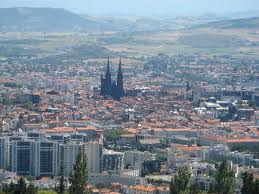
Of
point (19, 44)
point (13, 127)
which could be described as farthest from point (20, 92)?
point (19, 44)

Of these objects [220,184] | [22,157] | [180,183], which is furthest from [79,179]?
[22,157]

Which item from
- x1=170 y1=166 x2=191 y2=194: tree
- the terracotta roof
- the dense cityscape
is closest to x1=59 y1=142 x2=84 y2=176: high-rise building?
the dense cityscape

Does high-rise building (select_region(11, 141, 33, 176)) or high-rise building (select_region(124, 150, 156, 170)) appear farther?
high-rise building (select_region(124, 150, 156, 170))

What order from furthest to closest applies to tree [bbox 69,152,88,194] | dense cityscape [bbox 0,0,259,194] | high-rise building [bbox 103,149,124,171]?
high-rise building [bbox 103,149,124,171] < dense cityscape [bbox 0,0,259,194] < tree [bbox 69,152,88,194]

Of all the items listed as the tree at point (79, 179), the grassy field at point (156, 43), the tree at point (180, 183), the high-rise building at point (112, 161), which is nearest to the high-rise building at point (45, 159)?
the high-rise building at point (112, 161)

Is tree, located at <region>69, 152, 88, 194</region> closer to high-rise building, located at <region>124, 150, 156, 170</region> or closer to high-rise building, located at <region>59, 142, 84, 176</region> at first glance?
high-rise building, located at <region>59, 142, 84, 176</region>

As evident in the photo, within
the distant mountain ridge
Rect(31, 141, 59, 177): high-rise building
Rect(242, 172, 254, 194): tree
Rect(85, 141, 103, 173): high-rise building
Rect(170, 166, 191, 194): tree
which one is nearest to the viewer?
Rect(242, 172, 254, 194): tree

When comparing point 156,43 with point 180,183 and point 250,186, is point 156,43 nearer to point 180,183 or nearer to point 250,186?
point 180,183
